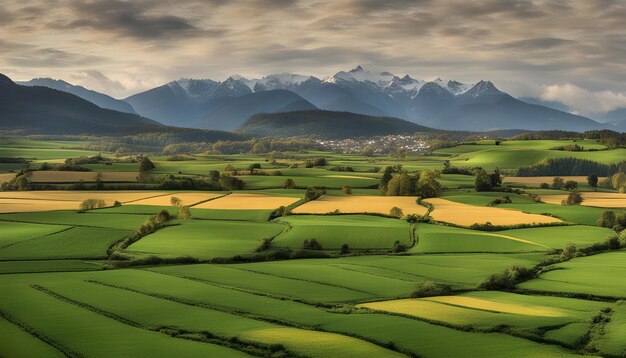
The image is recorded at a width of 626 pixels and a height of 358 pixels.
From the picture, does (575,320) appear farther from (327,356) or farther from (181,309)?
(181,309)

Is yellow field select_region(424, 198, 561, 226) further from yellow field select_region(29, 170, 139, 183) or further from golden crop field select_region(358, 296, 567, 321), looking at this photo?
yellow field select_region(29, 170, 139, 183)

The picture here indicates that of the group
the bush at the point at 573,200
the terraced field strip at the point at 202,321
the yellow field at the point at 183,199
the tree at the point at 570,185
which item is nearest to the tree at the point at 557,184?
the tree at the point at 570,185

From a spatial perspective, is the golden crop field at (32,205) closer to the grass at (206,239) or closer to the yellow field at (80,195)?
the yellow field at (80,195)

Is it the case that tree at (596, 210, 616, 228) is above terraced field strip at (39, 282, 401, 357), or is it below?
above

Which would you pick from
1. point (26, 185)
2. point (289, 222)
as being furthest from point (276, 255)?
point (26, 185)

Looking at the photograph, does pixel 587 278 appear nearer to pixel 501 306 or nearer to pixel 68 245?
pixel 501 306

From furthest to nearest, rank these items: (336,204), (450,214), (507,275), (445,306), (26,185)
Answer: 1. (26,185)
2. (336,204)
3. (450,214)
4. (507,275)
5. (445,306)

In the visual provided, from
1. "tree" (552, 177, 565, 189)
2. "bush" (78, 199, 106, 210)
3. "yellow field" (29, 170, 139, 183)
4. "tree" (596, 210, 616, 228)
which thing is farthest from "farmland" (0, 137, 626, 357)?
"tree" (552, 177, 565, 189)
